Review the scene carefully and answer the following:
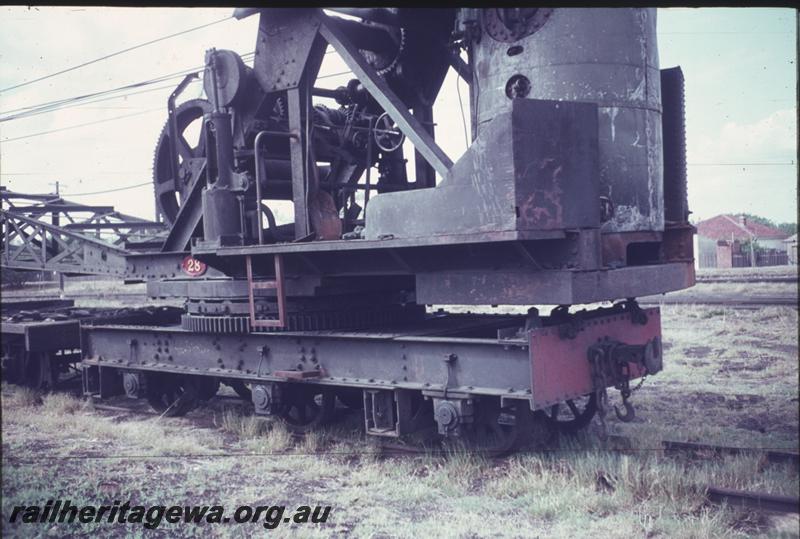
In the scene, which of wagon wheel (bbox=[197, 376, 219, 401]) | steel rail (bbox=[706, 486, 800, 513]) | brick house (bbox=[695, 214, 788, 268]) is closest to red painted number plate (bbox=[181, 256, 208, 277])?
wagon wheel (bbox=[197, 376, 219, 401])

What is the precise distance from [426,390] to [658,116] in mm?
3121

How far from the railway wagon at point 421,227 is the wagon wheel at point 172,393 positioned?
0.04m

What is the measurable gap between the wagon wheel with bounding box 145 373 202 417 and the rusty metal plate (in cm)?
475

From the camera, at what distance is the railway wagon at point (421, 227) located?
5.75 metres

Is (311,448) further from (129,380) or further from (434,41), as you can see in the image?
(434,41)

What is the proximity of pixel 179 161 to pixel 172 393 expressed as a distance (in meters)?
2.87

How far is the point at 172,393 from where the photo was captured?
942 cm

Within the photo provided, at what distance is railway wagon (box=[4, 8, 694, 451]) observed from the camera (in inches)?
226

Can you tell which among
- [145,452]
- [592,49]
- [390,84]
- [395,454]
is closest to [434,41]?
[390,84]

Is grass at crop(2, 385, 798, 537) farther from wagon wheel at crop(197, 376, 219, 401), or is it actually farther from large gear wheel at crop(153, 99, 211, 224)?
large gear wheel at crop(153, 99, 211, 224)

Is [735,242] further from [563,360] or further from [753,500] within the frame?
[753,500]

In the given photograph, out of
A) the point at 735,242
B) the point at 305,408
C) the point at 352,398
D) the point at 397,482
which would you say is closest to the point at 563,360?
the point at 397,482

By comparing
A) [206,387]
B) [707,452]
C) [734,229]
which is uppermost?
[734,229]
